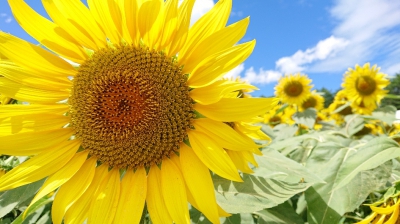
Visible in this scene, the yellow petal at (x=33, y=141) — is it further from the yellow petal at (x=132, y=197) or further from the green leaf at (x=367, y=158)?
the green leaf at (x=367, y=158)

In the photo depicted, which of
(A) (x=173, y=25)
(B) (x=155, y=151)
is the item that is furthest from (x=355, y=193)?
(A) (x=173, y=25)

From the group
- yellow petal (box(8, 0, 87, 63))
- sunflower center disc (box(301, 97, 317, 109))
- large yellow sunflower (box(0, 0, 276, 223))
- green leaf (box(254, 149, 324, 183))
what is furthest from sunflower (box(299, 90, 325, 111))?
yellow petal (box(8, 0, 87, 63))

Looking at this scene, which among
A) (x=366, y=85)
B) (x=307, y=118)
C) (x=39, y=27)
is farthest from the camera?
(x=366, y=85)

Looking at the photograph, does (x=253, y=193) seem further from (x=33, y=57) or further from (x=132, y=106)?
(x=33, y=57)

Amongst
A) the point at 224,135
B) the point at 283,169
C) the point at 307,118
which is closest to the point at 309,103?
the point at 307,118

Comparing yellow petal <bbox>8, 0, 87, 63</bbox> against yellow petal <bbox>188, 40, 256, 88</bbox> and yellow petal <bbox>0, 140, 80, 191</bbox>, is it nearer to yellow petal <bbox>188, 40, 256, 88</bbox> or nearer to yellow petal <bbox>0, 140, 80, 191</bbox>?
yellow petal <bbox>0, 140, 80, 191</bbox>
